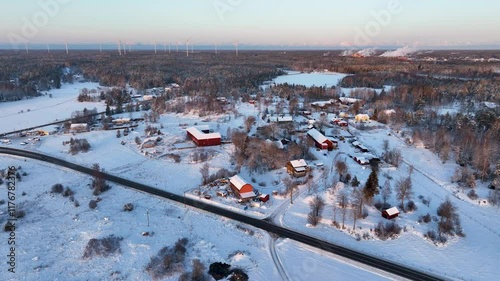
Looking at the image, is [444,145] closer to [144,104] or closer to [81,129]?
[81,129]

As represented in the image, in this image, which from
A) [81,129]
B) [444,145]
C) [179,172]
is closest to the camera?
[179,172]

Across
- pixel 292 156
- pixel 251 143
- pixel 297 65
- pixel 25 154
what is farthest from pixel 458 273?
A: pixel 297 65

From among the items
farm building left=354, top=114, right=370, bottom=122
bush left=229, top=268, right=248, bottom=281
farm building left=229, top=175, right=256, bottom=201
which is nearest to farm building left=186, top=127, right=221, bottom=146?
farm building left=229, top=175, right=256, bottom=201

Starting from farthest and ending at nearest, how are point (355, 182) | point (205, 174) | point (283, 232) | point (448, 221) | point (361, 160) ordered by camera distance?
point (361, 160), point (205, 174), point (355, 182), point (448, 221), point (283, 232)

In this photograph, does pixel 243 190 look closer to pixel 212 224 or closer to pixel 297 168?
pixel 212 224

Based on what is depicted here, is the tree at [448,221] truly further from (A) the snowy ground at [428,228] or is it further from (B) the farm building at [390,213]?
(B) the farm building at [390,213]

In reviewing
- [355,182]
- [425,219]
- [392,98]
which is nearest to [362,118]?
[392,98]

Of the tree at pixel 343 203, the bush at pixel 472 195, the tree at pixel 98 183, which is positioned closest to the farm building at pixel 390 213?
the tree at pixel 343 203
